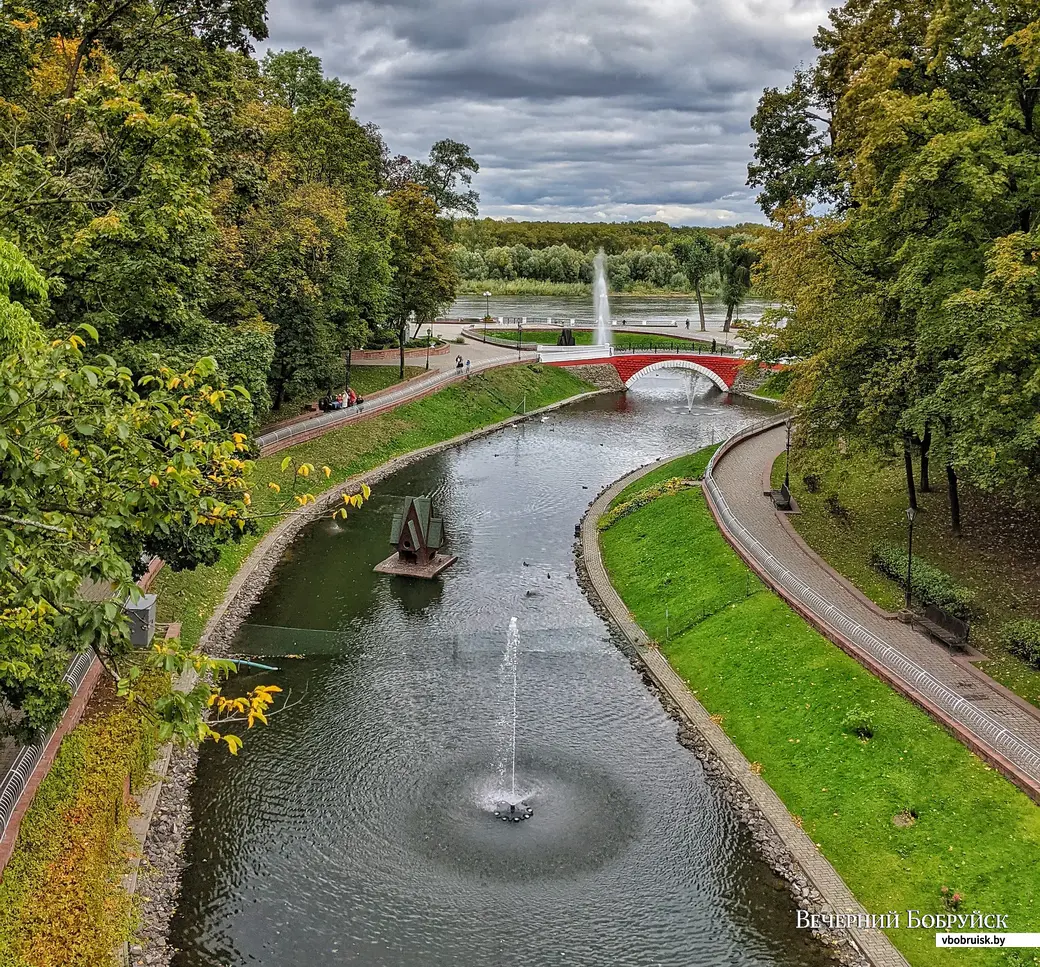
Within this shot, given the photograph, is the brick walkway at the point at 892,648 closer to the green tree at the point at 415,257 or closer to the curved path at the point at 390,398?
the curved path at the point at 390,398

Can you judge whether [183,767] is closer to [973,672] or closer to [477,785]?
[477,785]

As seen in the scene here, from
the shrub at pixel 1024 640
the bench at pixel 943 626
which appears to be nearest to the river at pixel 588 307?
the bench at pixel 943 626

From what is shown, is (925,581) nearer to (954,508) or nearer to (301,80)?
(954,508)

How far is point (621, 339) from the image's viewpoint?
9331 cm

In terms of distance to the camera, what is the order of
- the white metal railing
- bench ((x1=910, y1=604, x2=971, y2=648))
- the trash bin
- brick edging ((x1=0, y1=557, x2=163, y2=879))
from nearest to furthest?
brick edging ((x1=0, y1=557, x2=163, y2=879)) → the white metal railing → bench ((x1=910, y1=604, x2=971, y2=648)) → the trash bin

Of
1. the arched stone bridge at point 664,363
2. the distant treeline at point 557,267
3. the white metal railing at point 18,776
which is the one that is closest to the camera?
the white metal railing at point 18,776

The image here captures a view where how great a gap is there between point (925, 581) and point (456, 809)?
16.0 meters

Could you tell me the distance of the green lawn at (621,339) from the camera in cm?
8931

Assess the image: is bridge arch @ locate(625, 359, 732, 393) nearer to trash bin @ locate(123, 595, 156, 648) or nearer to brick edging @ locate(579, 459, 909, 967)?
brick edging @ locate(579, 459, 909, 967)

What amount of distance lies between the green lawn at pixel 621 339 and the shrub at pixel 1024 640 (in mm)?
65352

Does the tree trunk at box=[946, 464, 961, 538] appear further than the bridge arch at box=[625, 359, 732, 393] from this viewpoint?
No

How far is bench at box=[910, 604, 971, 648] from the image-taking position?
25141 mm

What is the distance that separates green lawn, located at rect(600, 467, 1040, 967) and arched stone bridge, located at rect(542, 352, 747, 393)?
51.1 meters

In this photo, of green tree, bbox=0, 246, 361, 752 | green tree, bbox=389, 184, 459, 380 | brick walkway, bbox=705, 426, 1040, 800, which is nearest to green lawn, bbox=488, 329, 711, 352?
green tree, bbox=389, 184, 459, 380
